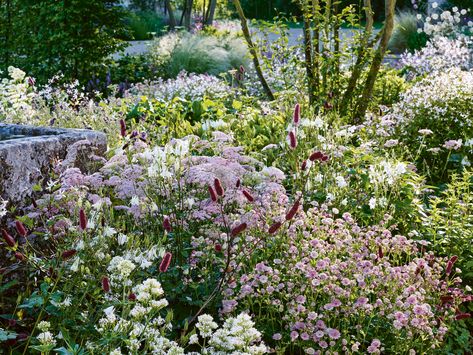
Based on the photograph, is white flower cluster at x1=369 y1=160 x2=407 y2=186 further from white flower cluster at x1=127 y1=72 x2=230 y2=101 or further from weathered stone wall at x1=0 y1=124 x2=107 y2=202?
white flower cluster at x1=127 y1=72 x2=230 y2=101

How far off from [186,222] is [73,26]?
7.27 m

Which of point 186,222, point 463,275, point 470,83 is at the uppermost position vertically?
point 470,83

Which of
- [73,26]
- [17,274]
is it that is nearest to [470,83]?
[17,274]

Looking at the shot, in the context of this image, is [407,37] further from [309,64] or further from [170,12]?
[309,64]

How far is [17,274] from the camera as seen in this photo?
3605mm

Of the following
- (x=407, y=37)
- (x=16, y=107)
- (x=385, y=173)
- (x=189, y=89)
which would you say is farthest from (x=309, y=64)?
(x=407, y=37)

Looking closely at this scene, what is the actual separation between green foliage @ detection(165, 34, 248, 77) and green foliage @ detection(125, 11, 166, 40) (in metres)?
9.94

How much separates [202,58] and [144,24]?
45.9 feet

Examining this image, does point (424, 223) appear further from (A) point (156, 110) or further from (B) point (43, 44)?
(B) point (43, 44)

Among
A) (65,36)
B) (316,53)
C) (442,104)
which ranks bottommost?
(442,104)

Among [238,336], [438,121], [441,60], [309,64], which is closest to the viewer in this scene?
[238,336]

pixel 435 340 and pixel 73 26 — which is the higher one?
pixel 73 26

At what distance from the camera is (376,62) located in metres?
6.79

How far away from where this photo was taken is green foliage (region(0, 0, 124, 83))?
1020cm
